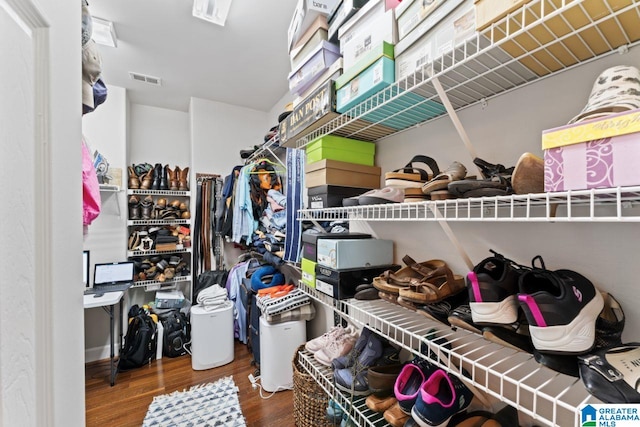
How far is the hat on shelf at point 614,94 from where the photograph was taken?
53 centimetres

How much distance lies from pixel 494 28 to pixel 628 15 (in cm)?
26

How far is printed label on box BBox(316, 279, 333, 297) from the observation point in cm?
118

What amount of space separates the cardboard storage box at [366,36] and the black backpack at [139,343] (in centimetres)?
261

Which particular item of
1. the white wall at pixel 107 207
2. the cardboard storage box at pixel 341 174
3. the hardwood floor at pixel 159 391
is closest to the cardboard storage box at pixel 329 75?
the cardboard storage box at pixel 341 174

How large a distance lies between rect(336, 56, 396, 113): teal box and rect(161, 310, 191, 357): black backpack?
2.50 m

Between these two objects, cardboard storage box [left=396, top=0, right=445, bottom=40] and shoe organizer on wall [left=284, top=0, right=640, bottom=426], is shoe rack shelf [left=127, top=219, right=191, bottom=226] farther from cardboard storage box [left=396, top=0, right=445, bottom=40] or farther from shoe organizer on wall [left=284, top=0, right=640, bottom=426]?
cardboard storage box [left=396, top=0, right=445, bottom=40]

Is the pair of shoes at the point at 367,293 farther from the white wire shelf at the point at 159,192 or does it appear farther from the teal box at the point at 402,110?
the white wire shelf at the point at 159,192

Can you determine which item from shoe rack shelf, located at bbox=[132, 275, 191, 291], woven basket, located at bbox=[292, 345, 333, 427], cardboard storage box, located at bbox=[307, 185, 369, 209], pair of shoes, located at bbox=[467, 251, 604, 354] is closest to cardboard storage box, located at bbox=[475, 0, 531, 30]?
pair of shoes, located at bbox=[467, 251, 604, 354]

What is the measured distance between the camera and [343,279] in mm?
1155

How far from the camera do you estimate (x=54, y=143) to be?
435mm

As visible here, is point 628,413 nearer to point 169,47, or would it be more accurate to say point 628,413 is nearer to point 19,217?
point 19,217

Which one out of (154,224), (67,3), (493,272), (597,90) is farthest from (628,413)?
(154,224)

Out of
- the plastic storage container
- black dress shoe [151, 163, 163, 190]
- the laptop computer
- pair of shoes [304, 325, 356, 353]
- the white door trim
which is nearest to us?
the white door trim

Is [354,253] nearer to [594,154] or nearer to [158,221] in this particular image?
[594,154]
